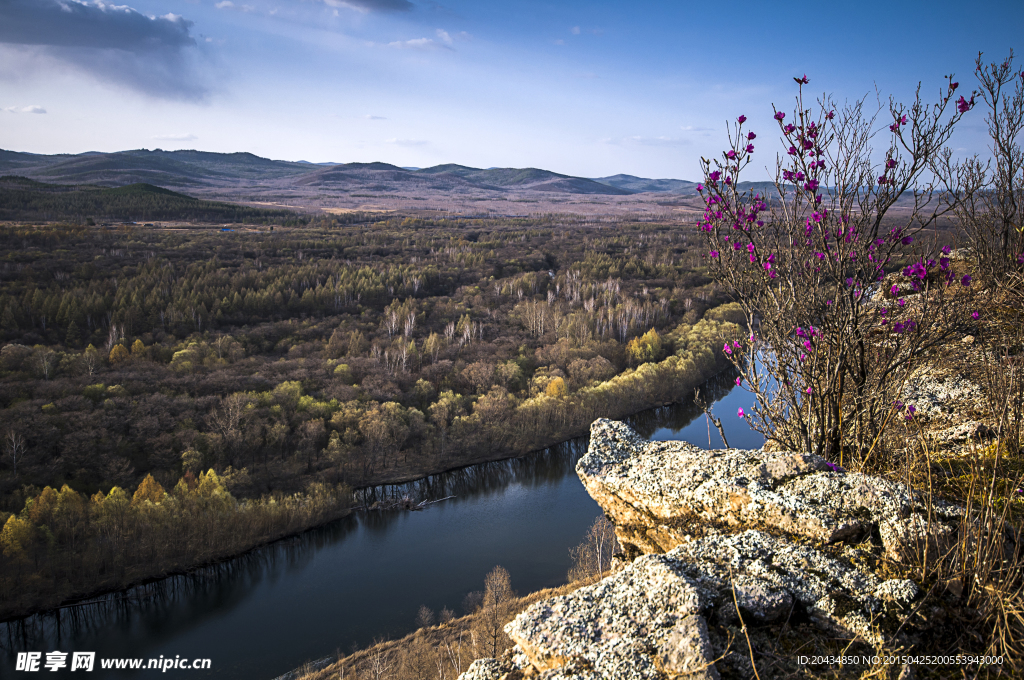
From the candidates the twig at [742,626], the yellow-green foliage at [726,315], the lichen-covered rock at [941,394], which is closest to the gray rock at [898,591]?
the twig at [742,626]

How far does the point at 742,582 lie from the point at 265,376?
46.6m

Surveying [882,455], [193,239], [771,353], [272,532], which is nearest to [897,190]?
[771,353]

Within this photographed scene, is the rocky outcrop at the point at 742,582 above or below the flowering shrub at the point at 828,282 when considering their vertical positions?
below

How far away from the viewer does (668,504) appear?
4992mm

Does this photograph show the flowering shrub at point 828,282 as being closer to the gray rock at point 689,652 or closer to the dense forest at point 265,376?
the gray rock at point 689,652

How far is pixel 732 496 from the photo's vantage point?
4648 millimetres

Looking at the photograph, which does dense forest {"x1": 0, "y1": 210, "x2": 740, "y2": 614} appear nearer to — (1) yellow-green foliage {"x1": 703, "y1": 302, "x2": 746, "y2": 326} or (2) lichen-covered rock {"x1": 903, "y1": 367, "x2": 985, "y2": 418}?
(1) yellow-green foliage {"x1": 703, "y1": 302, "x2": 746, "y2": 326}

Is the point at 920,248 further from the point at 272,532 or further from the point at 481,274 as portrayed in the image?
the point at 481,274

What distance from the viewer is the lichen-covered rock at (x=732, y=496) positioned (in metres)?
4.11

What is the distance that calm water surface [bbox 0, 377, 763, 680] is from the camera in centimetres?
2228

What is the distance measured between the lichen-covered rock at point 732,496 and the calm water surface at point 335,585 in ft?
48.0

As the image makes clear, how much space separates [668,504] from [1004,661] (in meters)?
2.27

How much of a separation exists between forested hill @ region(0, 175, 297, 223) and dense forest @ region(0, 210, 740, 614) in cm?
3802
